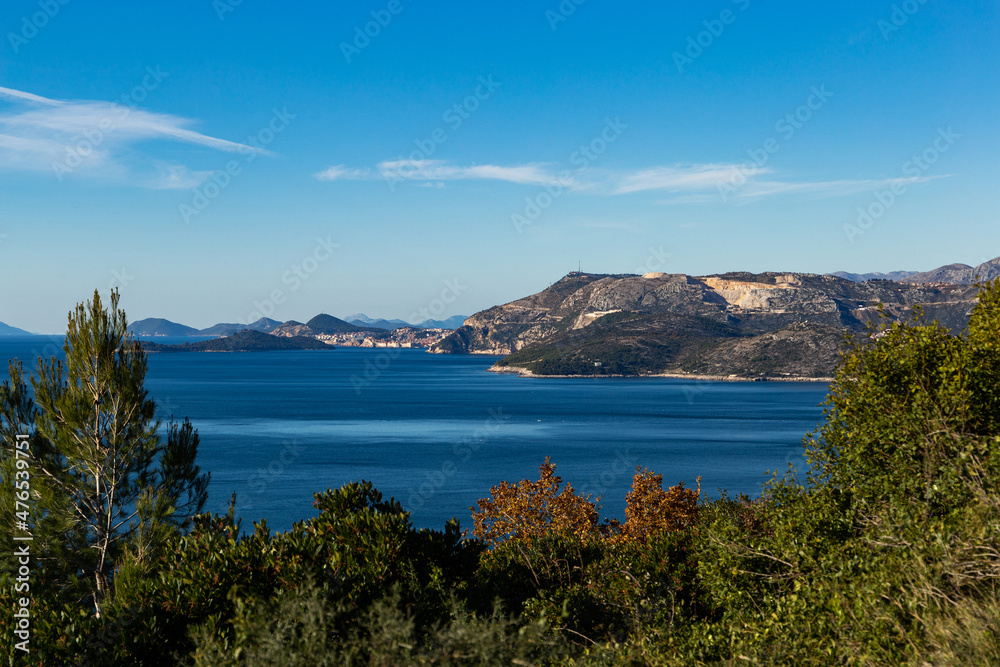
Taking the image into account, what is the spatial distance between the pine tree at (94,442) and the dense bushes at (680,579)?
1.52 m

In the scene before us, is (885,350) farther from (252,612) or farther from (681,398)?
(681,398)

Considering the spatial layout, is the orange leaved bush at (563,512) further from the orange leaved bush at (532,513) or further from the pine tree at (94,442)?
the pine tree at (94,442)

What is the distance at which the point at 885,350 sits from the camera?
51.4 ft
